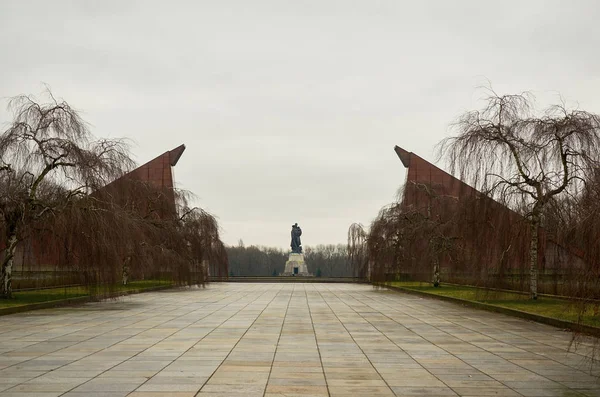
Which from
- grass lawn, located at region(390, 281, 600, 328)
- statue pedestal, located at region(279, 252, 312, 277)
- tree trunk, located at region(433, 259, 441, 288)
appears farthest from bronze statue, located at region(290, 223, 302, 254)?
grass lawn, located at region(390, 281, 600, 328)

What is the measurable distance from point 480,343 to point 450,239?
18375 mm

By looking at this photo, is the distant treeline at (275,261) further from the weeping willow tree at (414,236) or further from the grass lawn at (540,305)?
the grass lawn at (540,305)

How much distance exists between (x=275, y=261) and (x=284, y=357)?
100319 millimetres

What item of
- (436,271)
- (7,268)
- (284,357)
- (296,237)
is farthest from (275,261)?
(284,357)

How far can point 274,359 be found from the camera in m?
9.44

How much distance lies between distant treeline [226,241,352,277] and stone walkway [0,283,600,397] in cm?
8397

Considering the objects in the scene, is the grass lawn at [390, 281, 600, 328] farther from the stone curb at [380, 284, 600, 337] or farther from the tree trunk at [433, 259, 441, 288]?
the tree trunk at [433, 259, 441, 288]

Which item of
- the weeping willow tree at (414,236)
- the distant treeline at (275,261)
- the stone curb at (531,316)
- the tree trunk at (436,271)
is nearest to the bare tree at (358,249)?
the weeping willow tree at (414,236)

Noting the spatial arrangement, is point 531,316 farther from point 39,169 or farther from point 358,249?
point 358,249

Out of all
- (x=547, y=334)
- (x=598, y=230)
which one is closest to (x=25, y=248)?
(x=547, y=334)

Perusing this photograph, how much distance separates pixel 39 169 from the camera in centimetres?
1966

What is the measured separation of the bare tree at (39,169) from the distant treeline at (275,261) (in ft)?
259

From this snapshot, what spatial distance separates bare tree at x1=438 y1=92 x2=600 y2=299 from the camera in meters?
17.6

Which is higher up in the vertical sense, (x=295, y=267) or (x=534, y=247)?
(x=534, y=247)
